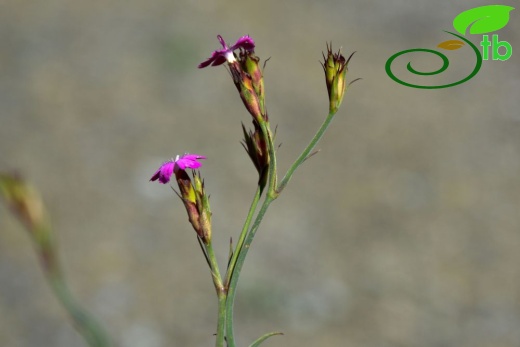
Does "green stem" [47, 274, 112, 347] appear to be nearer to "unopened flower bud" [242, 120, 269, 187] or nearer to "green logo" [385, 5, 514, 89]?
"unopened flower bud" [242, 120, 269, 187]

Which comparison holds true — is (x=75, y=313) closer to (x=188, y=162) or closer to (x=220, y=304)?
(x=220, y=304)

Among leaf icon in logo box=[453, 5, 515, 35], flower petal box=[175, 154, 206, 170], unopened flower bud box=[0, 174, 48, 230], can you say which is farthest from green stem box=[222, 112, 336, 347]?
leaf icon in logo box=[453, 5, 515, 35]

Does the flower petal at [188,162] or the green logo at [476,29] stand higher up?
the green logo at [476,29]

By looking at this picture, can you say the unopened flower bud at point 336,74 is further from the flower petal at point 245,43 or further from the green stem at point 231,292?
the green stem at point 231,292

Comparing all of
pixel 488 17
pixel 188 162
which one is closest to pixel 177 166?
pixel 188 162

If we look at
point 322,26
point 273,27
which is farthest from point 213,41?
point 322,26

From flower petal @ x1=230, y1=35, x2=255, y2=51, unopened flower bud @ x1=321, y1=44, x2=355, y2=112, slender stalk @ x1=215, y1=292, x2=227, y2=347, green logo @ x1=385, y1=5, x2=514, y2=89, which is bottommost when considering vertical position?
slender stalk @ x1=215, y1=292, x2=227, y2=347

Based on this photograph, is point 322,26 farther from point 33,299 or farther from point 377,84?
point 33,299

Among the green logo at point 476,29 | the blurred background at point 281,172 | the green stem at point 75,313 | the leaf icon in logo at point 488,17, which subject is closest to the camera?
the green stem at point 75,313

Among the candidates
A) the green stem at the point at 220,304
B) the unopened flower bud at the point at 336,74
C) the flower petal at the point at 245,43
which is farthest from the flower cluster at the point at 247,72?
the green stem at the point at 220,304
